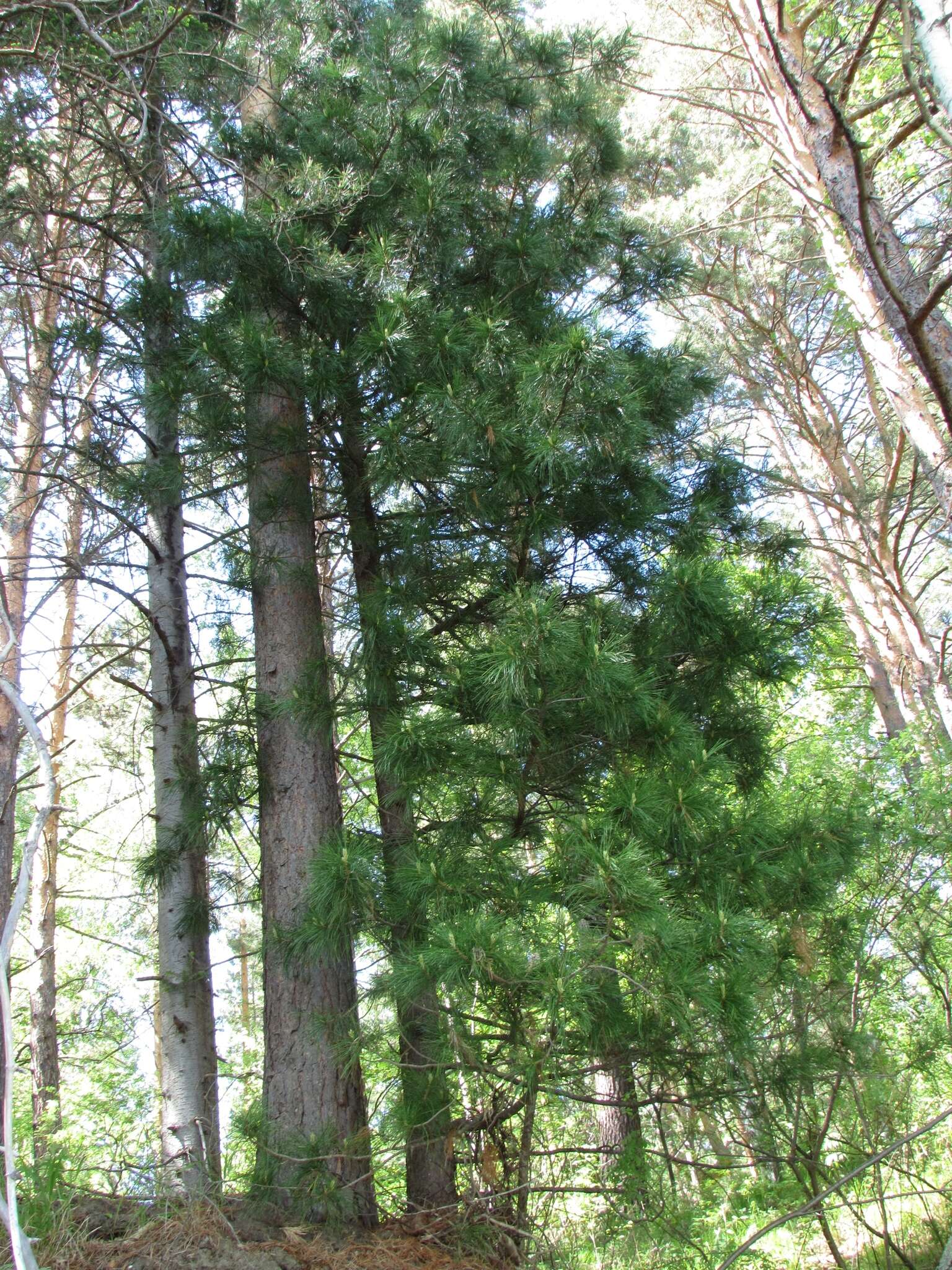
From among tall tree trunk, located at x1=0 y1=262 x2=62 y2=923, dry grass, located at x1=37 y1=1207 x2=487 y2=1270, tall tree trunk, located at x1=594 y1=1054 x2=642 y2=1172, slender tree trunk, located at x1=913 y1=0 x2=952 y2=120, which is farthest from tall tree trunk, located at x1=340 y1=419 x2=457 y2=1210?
slender tree trunk, located at x1=913 y1=0 x2=952 y2=120

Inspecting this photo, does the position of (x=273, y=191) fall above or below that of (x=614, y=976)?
above

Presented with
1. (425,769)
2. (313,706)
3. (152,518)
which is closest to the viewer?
(425,769)

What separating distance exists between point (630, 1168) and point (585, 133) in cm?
520

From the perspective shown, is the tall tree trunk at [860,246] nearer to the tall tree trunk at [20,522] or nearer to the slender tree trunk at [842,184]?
the slender tree trunk at [842,184]

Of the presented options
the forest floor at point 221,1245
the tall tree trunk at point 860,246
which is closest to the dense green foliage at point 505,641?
the forest floor at point 221,1245

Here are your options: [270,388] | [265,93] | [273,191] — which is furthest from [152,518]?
[265,93]

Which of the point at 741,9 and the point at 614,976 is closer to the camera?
the point at 614,976

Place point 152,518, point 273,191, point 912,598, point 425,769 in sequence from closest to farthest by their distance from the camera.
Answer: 1. point 425,769
2. point 273,191
3. point 152,518
4. point 912,598

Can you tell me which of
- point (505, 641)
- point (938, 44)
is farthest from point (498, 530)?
point (938, 44)

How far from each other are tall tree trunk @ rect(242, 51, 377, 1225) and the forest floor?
0.20m

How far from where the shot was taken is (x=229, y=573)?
5055 mm

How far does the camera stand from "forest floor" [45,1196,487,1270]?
287cm

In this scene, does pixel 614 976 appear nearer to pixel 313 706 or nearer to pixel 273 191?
pixel 313 706

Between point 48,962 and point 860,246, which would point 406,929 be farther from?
point 48,962
